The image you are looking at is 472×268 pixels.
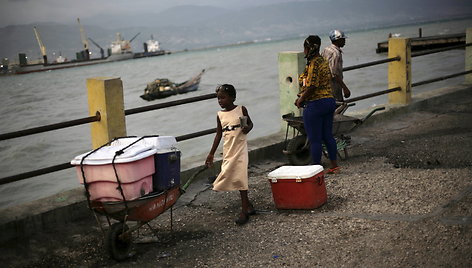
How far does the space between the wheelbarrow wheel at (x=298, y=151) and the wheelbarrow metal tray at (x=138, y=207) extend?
2.74 m

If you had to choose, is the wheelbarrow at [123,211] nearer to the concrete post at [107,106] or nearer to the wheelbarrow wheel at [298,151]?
the concrete post at [107,106]

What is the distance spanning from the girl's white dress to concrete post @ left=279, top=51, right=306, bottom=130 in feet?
9.98

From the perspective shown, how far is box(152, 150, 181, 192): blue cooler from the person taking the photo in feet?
16.2

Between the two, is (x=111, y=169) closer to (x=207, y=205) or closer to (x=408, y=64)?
(x=207, y=205)

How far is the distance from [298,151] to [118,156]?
3.41 m

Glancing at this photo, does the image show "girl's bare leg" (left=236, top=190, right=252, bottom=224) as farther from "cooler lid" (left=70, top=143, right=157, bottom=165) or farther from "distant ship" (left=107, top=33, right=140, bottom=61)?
"distant ship" (left=107, top=33, right=140, bottom=61)

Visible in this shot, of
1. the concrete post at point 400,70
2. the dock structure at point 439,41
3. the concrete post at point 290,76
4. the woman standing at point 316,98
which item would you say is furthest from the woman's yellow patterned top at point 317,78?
the dock structure at point 439,41

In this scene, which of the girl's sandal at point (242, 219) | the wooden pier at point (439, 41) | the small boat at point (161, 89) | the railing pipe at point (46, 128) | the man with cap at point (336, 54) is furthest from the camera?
the small boat at point (161, 89)

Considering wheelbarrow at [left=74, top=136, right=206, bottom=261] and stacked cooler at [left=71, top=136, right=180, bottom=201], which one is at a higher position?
stacked cooler at [left=71, top=136, right=180, bottom=201]

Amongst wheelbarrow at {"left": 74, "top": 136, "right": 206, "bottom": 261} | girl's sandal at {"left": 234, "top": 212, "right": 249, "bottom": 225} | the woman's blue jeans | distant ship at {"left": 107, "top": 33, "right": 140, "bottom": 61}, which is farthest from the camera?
distant ship at {"left": 107, "top": 33, "right": 140, "bottom": 61}

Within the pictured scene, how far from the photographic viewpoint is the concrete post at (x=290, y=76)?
8.48 meters

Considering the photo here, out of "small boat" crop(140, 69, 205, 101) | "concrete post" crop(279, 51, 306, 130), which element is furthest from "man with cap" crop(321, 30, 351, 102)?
"small boat" crop(140, 69, 205, 101)

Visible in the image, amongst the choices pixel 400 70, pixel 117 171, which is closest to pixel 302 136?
pixel 117 171

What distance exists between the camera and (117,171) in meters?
4.57
